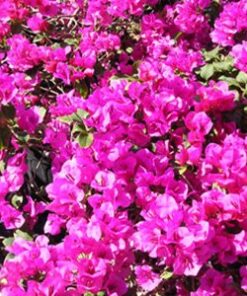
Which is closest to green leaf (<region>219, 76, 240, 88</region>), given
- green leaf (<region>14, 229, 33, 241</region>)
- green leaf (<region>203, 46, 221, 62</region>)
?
green leaf (<region>203, 46, 221, 62</region>)

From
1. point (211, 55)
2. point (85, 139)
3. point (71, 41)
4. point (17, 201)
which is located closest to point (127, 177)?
point (85, 139)

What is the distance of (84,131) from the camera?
1790 millimetres

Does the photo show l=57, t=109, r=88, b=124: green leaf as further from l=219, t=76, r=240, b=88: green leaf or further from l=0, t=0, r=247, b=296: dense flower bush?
l=219, t=76, r=240, b=88: green leaf

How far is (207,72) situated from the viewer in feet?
7.09

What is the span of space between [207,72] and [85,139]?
1.99 feet

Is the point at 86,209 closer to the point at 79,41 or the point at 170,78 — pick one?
the point at 170,78

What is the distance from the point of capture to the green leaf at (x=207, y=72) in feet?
7.07

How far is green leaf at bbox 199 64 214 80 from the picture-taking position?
84.8 inches

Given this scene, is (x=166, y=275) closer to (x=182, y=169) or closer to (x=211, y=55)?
(x=182, y=169)

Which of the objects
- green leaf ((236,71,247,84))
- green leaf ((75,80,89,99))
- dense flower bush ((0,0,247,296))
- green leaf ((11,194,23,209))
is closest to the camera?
dense flower bush ((0,0,247,296))

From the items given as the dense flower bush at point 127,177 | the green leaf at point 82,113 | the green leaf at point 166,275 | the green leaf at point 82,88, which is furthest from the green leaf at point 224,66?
the green leaf at point 166,275

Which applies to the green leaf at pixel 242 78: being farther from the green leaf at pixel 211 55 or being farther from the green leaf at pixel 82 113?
the green leaf at pixel 82 113

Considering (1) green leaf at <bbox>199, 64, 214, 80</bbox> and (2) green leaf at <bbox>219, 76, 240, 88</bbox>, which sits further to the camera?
(1) green leaf at <bbox>199, 64, 214, 80</bbox>

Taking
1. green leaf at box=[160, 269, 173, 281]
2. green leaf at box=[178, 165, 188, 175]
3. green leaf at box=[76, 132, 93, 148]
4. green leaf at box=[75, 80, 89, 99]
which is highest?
green leaf at box=[76, 132, 93, 148]
